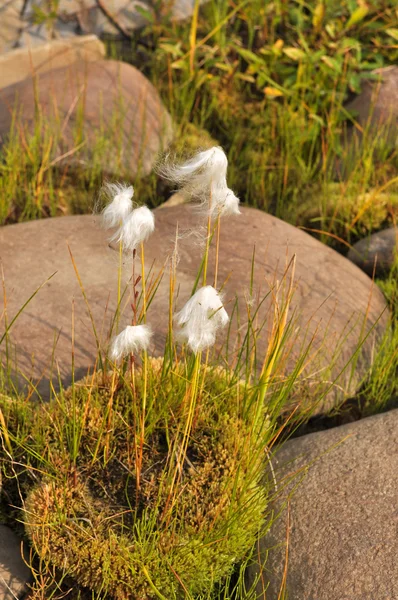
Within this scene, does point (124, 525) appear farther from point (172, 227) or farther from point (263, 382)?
point (172, 227)

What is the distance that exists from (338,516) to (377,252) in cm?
162

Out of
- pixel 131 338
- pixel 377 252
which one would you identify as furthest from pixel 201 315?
pixel 377 252

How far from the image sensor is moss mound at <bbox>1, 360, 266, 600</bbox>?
2.02 meters

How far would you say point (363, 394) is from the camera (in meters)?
2.89

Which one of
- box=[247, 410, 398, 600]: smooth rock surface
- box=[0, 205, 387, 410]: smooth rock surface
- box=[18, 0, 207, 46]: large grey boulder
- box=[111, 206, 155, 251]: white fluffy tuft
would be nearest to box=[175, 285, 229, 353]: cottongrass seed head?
box=[111, 206, 155, 251]: white fluffy tuft

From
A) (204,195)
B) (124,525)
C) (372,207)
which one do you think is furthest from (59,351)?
(372,207)

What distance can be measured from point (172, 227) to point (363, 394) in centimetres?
117

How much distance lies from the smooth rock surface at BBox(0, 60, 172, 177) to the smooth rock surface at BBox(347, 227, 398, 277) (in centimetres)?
120

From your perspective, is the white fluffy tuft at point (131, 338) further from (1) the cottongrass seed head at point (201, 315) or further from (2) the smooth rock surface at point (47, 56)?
(2) the smooth rock surface at point (47, 56)

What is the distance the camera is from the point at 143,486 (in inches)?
85.1

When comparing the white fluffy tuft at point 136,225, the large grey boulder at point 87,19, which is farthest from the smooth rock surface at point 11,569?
the large grey boulder at point 87,19

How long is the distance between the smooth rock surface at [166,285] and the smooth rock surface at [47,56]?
1768 millimetres

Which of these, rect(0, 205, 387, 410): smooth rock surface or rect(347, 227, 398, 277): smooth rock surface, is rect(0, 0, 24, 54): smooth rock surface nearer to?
rect(0, 205, 387, 410): smooth rock surface

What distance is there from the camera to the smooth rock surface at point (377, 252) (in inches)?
135
